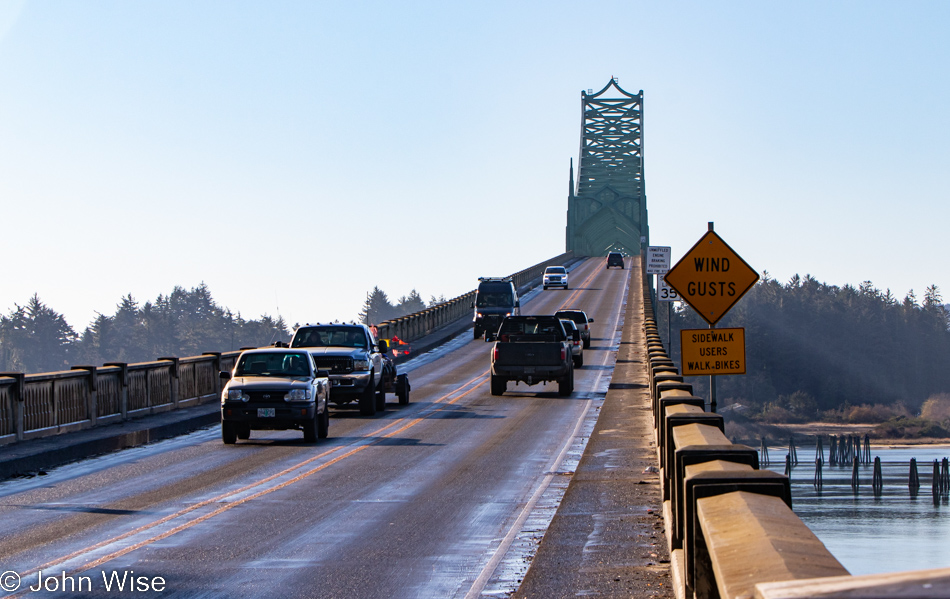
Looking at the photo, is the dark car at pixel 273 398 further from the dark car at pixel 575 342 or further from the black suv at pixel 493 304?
the black suv at pixel 493 304

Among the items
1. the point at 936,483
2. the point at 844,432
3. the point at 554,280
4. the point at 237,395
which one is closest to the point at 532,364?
the point at 237,395

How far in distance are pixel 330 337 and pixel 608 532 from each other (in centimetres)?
1599

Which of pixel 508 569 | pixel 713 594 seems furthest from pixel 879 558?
pixel 713 594

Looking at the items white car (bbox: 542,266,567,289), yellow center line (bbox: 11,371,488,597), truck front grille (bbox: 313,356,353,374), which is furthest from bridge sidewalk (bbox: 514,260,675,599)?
white car (bbox: 542,266,567,289)

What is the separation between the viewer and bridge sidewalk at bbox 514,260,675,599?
28.7 feet

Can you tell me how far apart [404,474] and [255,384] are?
5.09 m

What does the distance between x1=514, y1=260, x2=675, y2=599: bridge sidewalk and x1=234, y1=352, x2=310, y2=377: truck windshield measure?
5.53 metres

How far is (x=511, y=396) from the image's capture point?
31.4 metres

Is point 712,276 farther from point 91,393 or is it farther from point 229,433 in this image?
point 91,393

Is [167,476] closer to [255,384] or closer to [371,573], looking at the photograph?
[255,384]

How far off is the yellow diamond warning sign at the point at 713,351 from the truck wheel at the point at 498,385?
1507 centimetres

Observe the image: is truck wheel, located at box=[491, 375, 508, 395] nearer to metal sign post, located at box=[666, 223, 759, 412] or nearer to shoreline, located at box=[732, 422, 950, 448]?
metal sign post, located at box=[666, 223, 759, 412]

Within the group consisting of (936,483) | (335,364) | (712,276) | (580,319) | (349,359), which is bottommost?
(936,483)

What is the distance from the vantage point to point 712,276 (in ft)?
54.2
